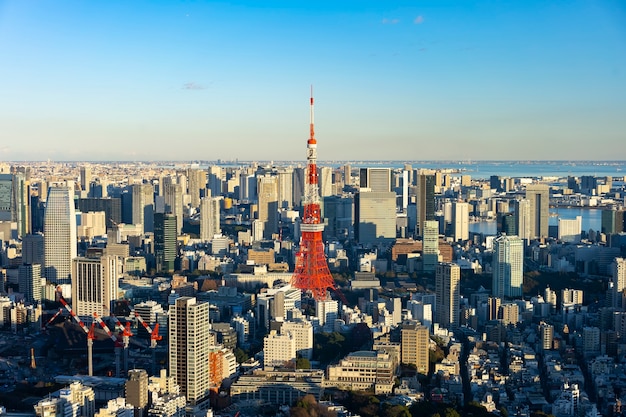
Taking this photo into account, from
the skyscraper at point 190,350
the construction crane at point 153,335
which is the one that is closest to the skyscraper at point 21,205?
the construction crane at point 153,335

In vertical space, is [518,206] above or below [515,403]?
above

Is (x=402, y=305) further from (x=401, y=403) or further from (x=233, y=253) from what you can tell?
(x=233, y=253)

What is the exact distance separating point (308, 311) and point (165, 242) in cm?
493

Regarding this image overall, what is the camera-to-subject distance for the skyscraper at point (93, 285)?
37.1 ft

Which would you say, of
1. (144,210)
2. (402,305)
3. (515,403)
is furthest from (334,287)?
(144,210)

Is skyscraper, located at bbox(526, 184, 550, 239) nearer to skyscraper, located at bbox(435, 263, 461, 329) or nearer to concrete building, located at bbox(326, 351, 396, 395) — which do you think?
skyscraper, located at bbox(435, 263, 461, 329)

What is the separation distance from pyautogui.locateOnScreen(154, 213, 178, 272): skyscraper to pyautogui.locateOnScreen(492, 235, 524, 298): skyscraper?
5566mm

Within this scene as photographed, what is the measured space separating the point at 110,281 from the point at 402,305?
12.6 feet

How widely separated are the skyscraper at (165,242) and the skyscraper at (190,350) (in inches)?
300

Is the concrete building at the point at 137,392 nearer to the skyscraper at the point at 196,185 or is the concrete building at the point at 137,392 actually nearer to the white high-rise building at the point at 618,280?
the white high-rise building at the point at 618,280

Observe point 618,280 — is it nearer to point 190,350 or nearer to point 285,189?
point 190,350

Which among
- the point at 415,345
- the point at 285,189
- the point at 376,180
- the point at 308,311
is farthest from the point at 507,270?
the point at 285,189

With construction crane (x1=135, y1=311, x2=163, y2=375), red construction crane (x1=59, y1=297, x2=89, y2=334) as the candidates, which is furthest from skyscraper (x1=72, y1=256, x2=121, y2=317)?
construction crane (x1=135, y1=311, x2=163, y2=375)

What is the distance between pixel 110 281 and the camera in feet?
37.6
